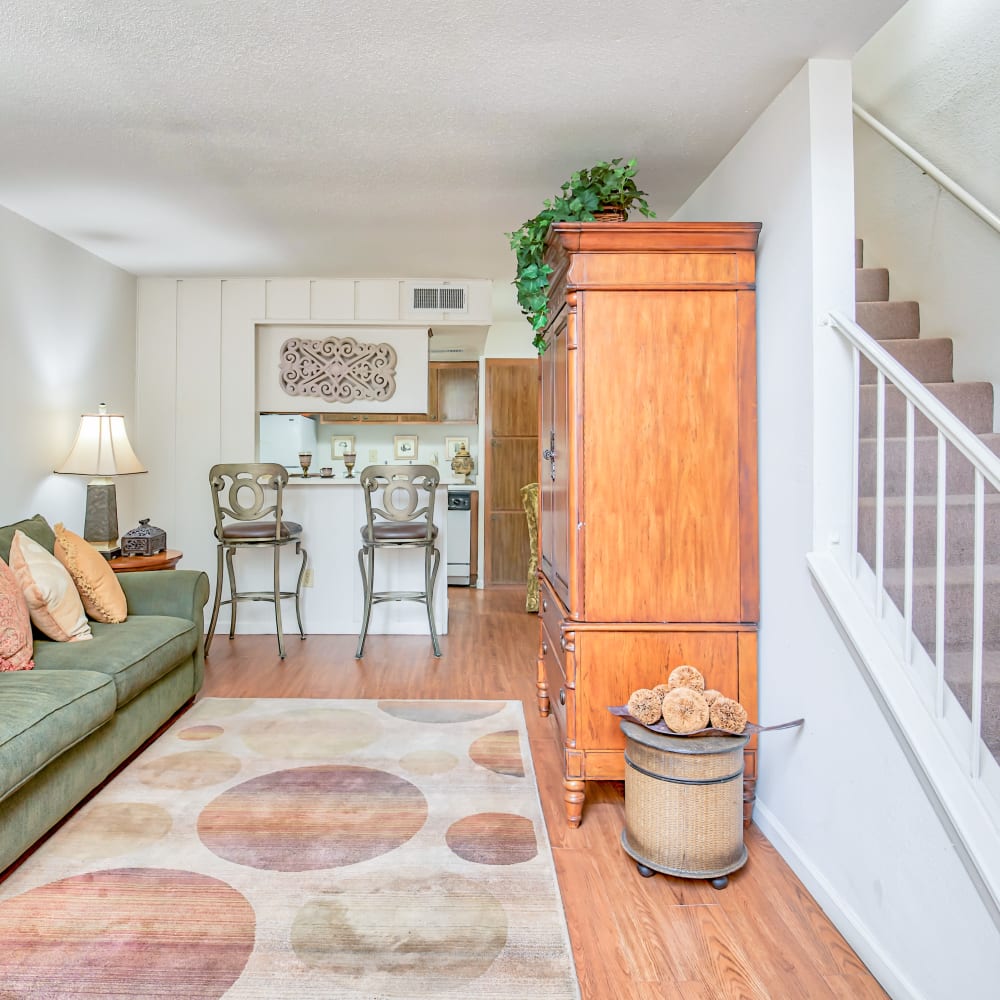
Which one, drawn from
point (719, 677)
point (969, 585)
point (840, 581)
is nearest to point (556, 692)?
point (719, 677)

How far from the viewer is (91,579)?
2922 mm

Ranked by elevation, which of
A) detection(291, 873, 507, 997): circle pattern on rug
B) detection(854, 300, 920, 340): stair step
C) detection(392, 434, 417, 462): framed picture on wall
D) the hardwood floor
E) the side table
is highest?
detection(854, 300, 920, 340): stair step

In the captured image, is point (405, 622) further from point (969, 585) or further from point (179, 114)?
point (969, 585)

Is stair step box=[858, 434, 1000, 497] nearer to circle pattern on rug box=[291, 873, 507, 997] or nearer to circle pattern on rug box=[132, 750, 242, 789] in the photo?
circle pattern on rug box=[291, 873, 507, 997]

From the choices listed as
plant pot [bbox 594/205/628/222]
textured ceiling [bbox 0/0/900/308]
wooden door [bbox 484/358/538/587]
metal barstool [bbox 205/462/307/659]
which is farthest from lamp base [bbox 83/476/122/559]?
wooden door [bbox 484/358/538/587]

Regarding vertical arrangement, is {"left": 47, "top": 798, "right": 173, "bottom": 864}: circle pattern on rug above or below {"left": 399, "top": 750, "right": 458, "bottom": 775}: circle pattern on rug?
below

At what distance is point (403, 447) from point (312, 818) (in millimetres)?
5076

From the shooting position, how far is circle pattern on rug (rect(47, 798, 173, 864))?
2.08 metres

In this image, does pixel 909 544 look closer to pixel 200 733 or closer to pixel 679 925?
pixel 679 925

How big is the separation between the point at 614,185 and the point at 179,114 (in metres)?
1.51

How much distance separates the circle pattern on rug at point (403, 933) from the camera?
5.14 ft

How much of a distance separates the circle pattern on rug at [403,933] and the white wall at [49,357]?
275 centimetres

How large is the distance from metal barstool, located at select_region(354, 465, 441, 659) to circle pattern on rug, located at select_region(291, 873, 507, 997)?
7.70 ft

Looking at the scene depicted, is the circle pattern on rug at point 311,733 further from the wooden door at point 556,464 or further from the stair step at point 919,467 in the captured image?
the stair step at point 919,467
